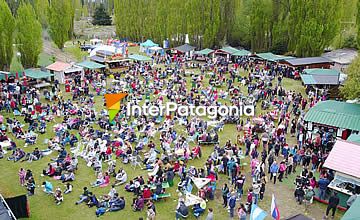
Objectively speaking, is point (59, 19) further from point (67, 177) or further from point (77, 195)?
point (77, 195)

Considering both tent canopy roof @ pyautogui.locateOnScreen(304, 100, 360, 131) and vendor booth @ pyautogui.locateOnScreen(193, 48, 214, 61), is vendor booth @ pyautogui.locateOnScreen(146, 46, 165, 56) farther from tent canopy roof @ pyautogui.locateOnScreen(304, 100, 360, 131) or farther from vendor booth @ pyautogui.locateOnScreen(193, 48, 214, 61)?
tent canopy roof @ pyautogui.locateOnScreen(304, 100, 360, 131)

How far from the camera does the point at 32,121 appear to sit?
2305 cm

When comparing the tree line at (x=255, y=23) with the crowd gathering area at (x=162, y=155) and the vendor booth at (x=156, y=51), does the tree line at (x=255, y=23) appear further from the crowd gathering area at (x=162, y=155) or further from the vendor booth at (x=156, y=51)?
the crowd gathering area at (x=162, y=155)

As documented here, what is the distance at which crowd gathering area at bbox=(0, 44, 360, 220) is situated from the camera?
14094 mm

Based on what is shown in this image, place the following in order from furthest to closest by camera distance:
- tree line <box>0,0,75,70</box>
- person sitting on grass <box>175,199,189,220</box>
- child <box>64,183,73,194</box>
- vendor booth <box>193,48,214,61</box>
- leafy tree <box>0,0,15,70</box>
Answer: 1. vendor booth <box>193,48,214,61</box>
2. tree line <box>0,0,75,70</box>
3. leafy tree <box>0,0,15,70</box>
4. child <box>64,183,73,194</box>
5. person sitting on grass <box>175,199,189,220</box>

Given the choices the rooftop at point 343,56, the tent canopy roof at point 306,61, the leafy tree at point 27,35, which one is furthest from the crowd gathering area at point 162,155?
the rooftop at point 343,56

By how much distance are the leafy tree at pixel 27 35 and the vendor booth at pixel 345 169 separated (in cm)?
3017

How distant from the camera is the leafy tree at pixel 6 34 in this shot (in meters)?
32.0

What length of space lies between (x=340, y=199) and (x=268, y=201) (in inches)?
108

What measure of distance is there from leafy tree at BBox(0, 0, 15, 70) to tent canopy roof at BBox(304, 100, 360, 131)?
1069 inches

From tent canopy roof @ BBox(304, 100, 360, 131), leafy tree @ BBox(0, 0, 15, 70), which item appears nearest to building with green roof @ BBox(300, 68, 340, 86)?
tent canopy roof @ BBox(304, 100, 360, 131)

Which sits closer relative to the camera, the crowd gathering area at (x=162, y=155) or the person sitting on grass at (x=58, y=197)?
the crowd gathering area at (x=162, y=155)

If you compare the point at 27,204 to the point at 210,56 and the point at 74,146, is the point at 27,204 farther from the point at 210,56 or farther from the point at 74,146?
the point at 210,56

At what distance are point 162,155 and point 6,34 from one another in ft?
75.5
